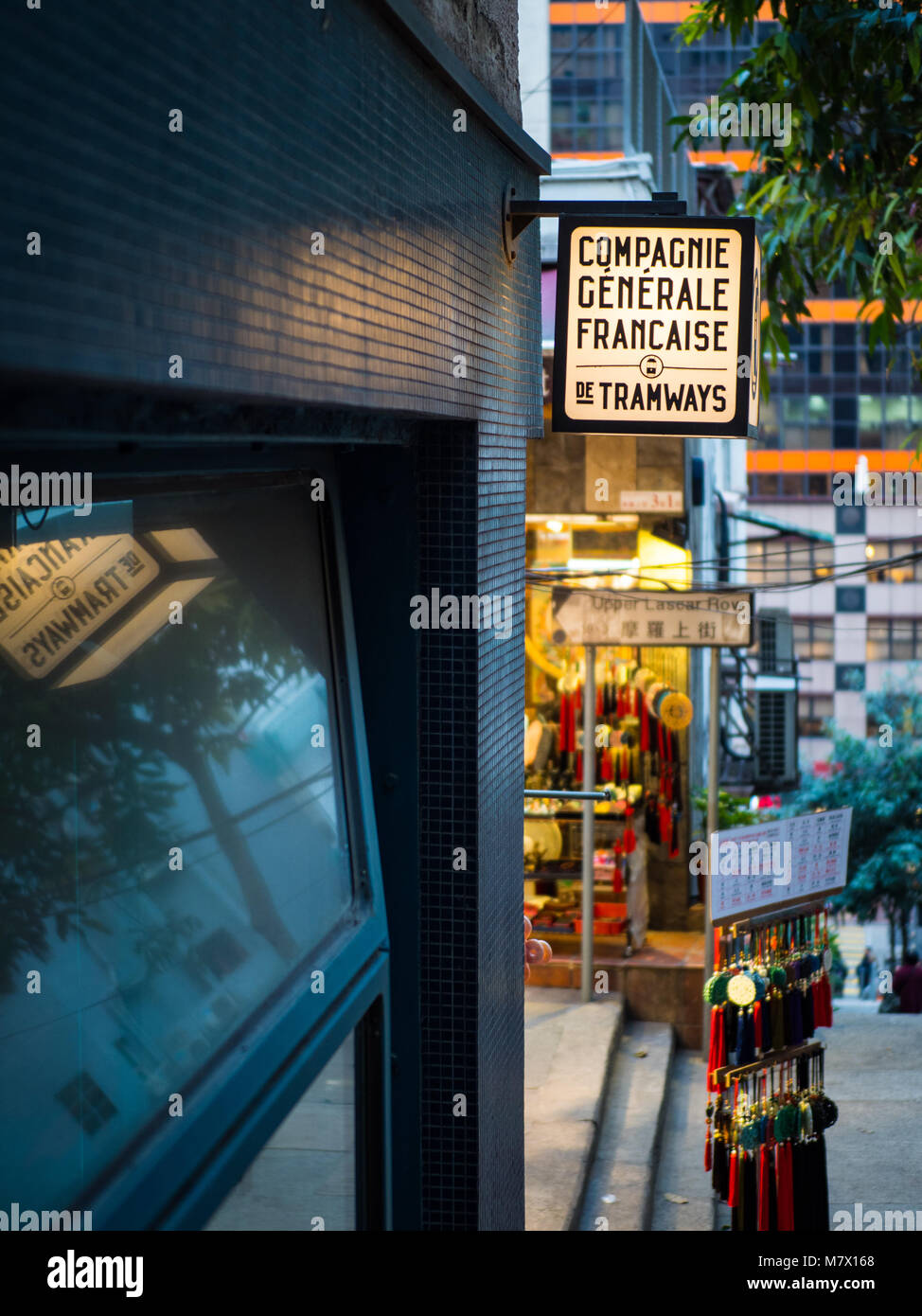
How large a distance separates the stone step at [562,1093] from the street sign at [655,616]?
3094 mm

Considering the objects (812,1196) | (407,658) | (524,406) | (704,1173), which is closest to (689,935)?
(704,1173)

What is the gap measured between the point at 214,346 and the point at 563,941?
10.9m

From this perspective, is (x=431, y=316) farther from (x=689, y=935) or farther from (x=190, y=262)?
(x=689, y=935)

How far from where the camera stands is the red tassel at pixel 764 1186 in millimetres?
7438

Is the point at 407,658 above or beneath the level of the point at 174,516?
beneath

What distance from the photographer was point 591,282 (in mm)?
5973

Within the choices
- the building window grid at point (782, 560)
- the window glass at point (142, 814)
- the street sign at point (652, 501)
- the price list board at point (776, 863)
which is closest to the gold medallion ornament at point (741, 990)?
the price list board at point (776, 863)

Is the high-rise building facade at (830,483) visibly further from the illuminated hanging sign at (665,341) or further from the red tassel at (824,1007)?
the illuminated hanging sign at (665,341)

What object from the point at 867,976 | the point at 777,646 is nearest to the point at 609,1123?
the point at 777,646

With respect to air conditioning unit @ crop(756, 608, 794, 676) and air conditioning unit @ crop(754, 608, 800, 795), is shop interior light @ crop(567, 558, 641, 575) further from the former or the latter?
air conditioning unit @ crop(756, 608, 794, 676)

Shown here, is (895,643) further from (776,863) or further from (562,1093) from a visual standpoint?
(776,863)

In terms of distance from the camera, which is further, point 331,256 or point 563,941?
point 563,941

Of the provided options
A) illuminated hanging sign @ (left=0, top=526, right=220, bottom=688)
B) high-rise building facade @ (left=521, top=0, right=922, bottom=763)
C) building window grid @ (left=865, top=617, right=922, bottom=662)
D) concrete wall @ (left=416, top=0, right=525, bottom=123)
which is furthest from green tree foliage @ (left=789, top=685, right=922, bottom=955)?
building window grid @ (left=865, top=617, right=922, bottom=662)

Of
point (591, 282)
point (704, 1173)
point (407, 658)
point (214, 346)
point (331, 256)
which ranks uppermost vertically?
point (591, 282)
